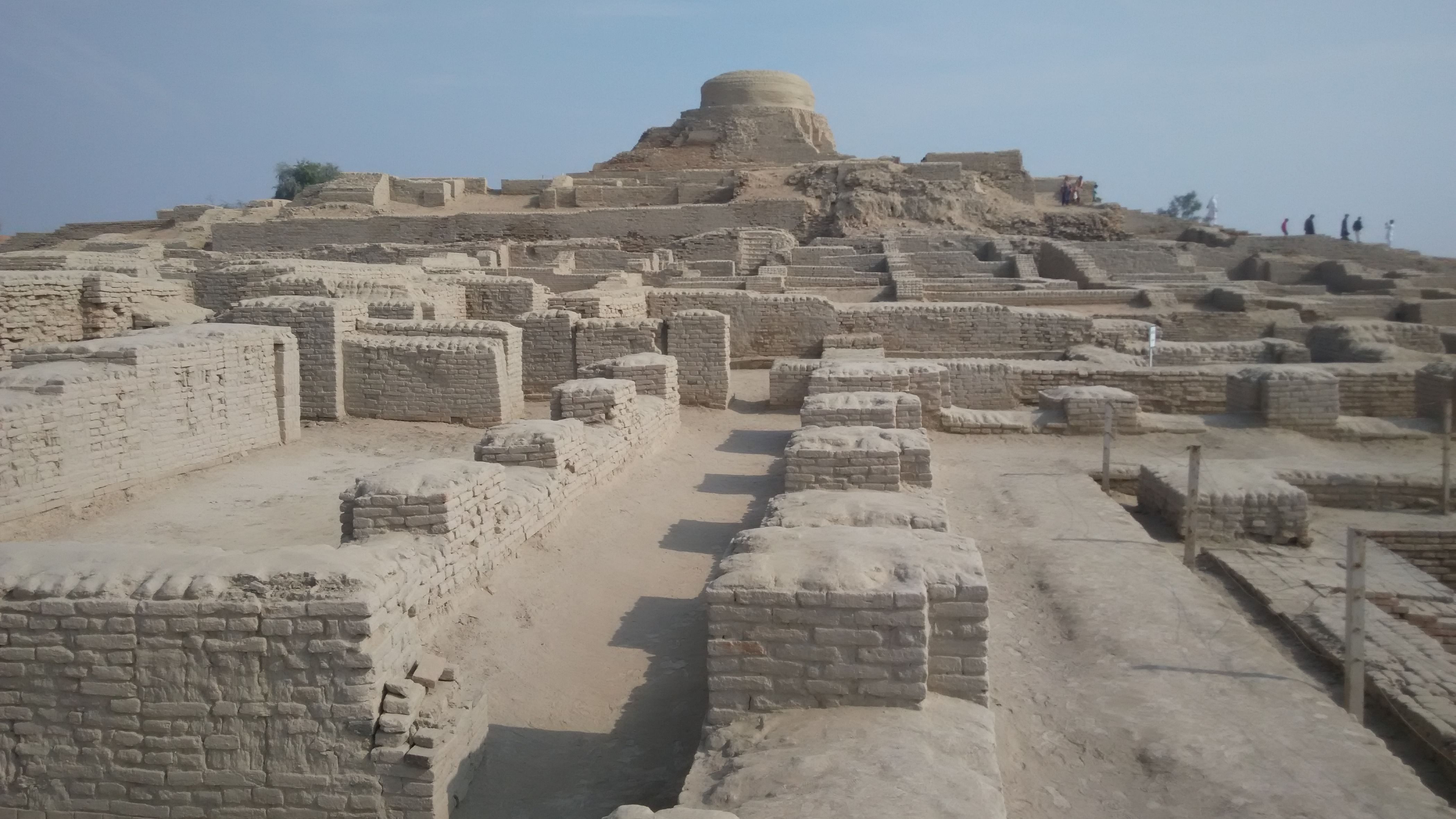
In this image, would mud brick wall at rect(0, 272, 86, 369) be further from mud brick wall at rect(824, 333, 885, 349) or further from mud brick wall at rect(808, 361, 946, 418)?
mud brick wall at rect(824, 333, 885, 349)

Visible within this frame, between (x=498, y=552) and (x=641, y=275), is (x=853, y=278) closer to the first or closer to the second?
(x=641, y=275)

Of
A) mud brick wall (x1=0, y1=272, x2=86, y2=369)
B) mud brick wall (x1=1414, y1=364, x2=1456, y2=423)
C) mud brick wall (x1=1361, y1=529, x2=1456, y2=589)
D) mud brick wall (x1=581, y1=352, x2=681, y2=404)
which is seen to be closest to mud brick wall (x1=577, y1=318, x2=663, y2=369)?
mud brick wall (x1=581, y1=352, x2=681, y2=404)

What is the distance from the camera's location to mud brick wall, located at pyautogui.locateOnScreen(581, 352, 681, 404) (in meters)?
9.53

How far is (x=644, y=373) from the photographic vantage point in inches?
376

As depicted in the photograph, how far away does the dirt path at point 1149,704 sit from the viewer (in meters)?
3.22

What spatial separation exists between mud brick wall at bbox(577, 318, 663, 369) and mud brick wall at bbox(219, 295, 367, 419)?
2.64 m

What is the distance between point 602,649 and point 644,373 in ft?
16.1

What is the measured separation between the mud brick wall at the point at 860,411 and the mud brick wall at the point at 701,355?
8.62 ft

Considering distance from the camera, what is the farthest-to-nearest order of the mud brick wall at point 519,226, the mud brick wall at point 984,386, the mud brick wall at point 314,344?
the mud brick wall at point 519,226, the mud brick wall at point 984,386, the mud brick wall at point 314,344

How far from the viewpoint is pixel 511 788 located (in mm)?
3699

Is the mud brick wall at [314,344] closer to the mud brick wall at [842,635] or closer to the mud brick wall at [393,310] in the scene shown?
the mud brick wall at [393,310]

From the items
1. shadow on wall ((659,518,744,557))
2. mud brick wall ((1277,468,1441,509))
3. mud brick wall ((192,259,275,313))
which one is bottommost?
shadow on wall ((659,518,744,557))

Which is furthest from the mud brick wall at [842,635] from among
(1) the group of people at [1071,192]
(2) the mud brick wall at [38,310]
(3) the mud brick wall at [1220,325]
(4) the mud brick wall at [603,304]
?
(1) the group of people at [1071,192]

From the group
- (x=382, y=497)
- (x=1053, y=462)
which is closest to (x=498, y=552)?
(x=382, y=497)
